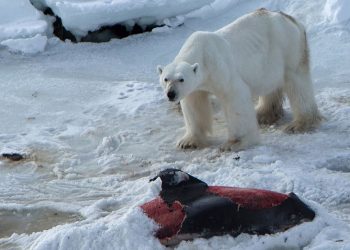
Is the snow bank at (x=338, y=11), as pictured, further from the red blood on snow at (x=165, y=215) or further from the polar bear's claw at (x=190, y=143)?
the red blood on snow at (x=165, y=215)

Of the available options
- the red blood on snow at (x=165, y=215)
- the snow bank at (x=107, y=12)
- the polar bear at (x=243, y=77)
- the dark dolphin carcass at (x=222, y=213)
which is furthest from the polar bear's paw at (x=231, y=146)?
the snow bank at (x=107, y=12)

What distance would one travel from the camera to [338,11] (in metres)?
7.54

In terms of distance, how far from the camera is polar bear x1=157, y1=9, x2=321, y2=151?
16.1 ft

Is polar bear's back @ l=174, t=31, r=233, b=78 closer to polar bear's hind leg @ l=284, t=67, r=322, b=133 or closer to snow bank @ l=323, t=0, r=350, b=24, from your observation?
polar bear's hind leg @ l=284, t=67, r=322, b=133

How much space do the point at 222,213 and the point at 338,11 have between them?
15.0 ft

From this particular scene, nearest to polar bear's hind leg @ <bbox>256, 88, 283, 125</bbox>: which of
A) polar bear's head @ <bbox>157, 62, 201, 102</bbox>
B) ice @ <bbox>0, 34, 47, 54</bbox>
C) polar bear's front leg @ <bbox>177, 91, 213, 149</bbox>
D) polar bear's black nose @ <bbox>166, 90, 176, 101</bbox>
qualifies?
polar bear's front leg @ <bbox>177, 91, 213, 149</bbox>

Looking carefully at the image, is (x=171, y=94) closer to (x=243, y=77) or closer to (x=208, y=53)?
(x=208, y=53)

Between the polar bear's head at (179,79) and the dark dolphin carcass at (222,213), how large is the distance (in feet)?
3.77

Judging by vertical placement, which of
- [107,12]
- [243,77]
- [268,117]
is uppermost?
[243,77]

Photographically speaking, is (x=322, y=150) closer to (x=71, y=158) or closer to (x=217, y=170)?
(x=217, y=170)

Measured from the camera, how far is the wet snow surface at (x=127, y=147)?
3.50 meters

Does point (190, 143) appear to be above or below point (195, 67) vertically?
below

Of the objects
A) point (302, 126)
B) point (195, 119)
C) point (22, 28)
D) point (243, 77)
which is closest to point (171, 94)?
point (195, 119)

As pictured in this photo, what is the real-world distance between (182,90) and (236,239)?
153 centimetres
